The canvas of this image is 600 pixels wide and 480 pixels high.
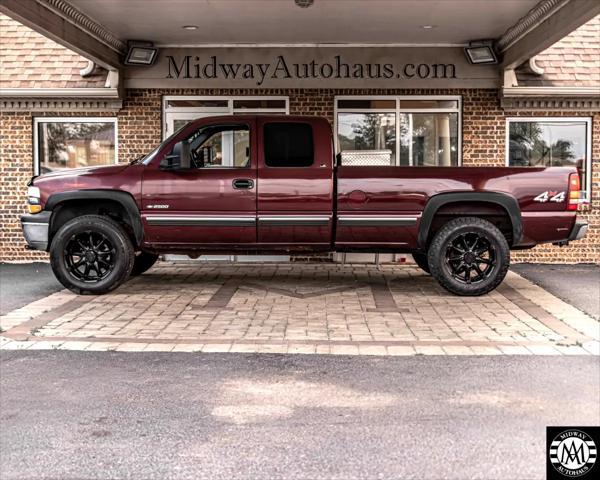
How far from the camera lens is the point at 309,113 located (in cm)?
1328

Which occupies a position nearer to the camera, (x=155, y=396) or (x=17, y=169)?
(x=155, y=396)

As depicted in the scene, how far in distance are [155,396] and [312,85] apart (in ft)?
28.3

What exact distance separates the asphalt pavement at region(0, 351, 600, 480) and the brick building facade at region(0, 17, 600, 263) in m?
7.38

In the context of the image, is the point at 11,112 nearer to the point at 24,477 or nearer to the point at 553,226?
the point at 553,226

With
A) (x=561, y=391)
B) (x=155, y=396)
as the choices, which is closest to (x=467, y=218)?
(x=561, y=391)

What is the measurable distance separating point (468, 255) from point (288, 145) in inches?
99.7

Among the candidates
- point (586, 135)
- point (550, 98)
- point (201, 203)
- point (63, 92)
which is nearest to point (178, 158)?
point (201, 203)

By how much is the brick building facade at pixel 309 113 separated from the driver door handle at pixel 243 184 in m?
4.16

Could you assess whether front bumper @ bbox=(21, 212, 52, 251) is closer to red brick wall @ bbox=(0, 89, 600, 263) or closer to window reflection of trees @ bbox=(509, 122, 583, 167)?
red brick wall @ bbox=(0, 89, 600, 263)

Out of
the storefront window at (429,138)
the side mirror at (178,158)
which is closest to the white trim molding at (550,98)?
the storefront window at (429,138)

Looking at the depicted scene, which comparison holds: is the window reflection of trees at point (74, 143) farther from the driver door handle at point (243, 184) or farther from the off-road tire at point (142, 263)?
the driver door handle at point (243, 184)

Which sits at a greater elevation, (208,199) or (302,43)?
(302,43)

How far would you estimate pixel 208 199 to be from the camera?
941 cm

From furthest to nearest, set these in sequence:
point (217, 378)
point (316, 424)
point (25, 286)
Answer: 1. point (25, 286)
2. point (217, 378)
3. point (316, 424)
